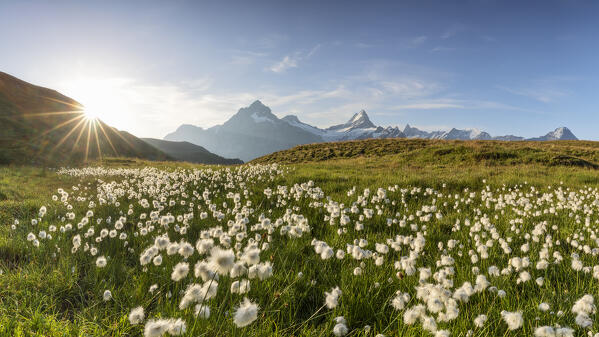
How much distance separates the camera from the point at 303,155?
38031 mm

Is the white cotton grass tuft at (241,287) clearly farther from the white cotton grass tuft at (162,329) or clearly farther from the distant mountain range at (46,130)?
the distant mountain range at (46,130)

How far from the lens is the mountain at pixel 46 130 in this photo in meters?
31.0

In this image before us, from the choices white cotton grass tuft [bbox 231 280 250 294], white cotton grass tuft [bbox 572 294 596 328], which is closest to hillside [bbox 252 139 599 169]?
white cotton grass tuft [bbox 572 294 596 328]

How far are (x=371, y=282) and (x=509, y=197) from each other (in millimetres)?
5694

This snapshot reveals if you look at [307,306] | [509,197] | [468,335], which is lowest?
[307,306]

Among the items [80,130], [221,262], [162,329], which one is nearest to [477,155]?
[221,262]

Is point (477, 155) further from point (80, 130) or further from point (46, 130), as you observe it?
point (80, 130)

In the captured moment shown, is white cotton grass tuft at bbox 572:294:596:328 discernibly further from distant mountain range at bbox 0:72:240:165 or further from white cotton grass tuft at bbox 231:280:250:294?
distant mountain range at bbox 0:72:240:165

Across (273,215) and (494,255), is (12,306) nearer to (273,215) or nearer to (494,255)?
(273,215)

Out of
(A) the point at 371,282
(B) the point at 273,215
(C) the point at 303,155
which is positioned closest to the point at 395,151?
(C) the point at 303,155

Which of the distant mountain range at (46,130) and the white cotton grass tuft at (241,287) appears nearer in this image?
the white cotton grass tuft at (241,287)

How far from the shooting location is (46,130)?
152ft

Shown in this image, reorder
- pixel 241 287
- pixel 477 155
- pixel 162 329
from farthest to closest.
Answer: pixel 477 155, pixel 241 287, pixel 162 329

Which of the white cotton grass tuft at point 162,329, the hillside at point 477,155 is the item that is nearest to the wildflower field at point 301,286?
the white cotton grass tuft at point 162,329
